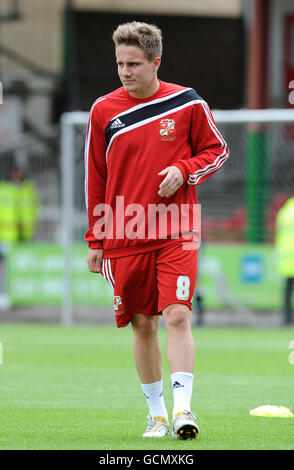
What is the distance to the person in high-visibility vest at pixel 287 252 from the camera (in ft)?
53.5

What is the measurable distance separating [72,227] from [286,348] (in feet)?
17.4

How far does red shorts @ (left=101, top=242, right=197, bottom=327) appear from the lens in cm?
596

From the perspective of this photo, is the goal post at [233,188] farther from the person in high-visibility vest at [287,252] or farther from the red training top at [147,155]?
the red training top at [147,155]

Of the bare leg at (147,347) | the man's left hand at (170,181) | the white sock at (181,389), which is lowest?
the white sock at (181,389)

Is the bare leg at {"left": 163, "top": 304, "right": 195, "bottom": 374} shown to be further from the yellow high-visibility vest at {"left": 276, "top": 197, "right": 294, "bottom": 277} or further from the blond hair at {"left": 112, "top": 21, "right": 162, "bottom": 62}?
the yellow high-visibility vest at {"left": 276, "top": 197, "right": 294, "bottom": 277}

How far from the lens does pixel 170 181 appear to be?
5.85 meters

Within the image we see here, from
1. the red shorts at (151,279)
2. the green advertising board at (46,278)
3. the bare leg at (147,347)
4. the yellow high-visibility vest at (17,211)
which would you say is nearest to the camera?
the red shorts at (151,279)

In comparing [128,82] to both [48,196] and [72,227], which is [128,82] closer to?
[72,227]

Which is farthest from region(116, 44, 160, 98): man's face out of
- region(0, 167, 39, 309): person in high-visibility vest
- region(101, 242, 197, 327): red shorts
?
region(0, 167, 39, 309): person in high-visibility vest

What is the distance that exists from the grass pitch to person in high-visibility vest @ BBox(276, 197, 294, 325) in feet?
5.81

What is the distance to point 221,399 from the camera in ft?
26.5

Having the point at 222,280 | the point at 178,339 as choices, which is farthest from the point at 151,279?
the point at 222,280

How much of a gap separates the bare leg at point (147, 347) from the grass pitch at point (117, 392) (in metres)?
0.36

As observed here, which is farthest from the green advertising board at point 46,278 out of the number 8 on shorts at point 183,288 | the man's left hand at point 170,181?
the man's left hand at point 170,181
